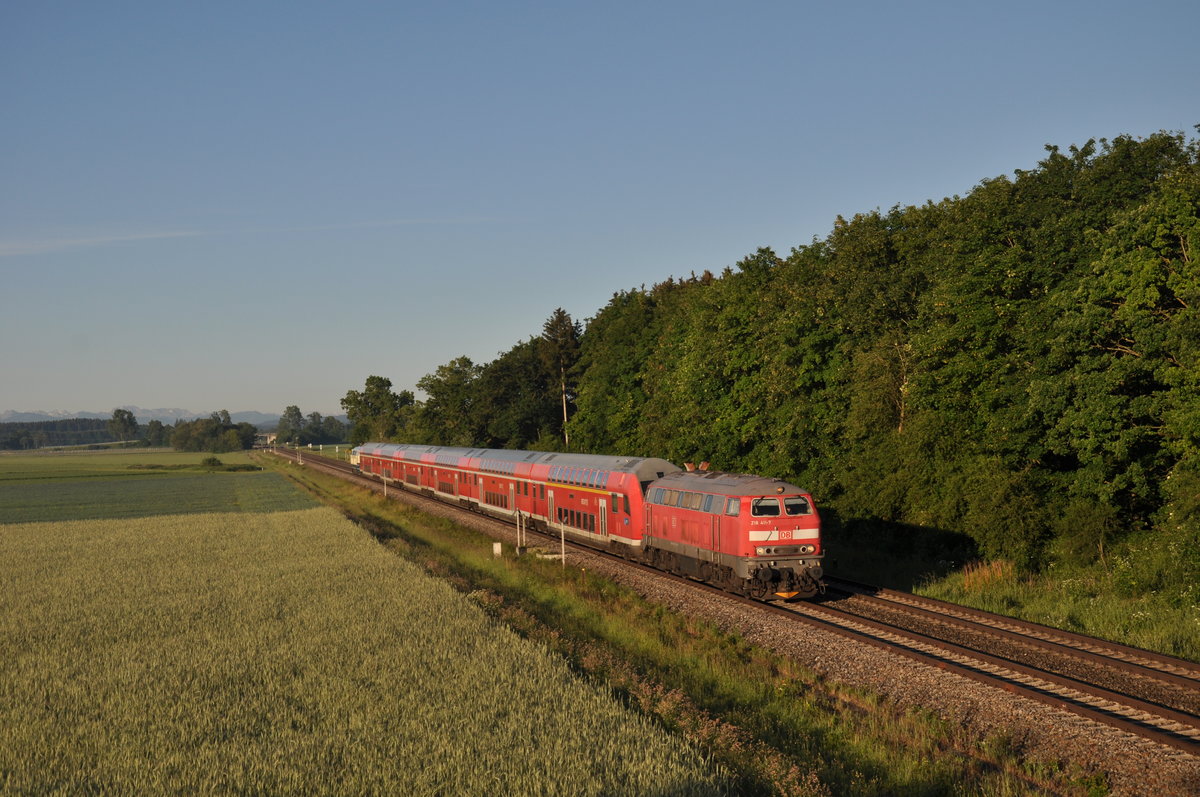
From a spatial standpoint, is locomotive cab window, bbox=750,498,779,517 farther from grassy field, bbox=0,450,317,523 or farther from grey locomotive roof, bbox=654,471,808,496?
grassy field, bbox=0,450,317,523

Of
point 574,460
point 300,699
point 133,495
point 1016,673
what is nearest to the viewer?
point 300,699

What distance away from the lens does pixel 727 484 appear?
2697 centimetres

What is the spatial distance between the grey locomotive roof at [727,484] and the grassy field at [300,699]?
834cm

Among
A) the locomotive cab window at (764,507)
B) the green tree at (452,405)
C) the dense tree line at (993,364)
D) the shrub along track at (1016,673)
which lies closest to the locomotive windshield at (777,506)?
the locomotive cab window at (764,507)

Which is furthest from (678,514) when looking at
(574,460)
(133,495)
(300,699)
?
(133,495)

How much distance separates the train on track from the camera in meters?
24.9

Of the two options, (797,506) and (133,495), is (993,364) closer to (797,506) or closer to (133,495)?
(797,506)

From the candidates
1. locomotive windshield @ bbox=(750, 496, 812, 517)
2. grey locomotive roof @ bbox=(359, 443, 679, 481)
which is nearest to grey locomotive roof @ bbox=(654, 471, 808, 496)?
locomotive windshield @ bbox=(750, 496, 812, 517)

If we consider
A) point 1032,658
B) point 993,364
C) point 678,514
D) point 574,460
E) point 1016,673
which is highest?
point 993,364

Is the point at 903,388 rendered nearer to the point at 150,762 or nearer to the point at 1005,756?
the point at 1005,756

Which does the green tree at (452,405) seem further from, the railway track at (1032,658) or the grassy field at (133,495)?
the railway track at (1032,658)

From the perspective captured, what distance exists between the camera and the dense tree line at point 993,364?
25156 mm

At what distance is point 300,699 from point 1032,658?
15465mm

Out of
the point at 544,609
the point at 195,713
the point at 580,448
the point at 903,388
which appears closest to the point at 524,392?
the point at 580,448
